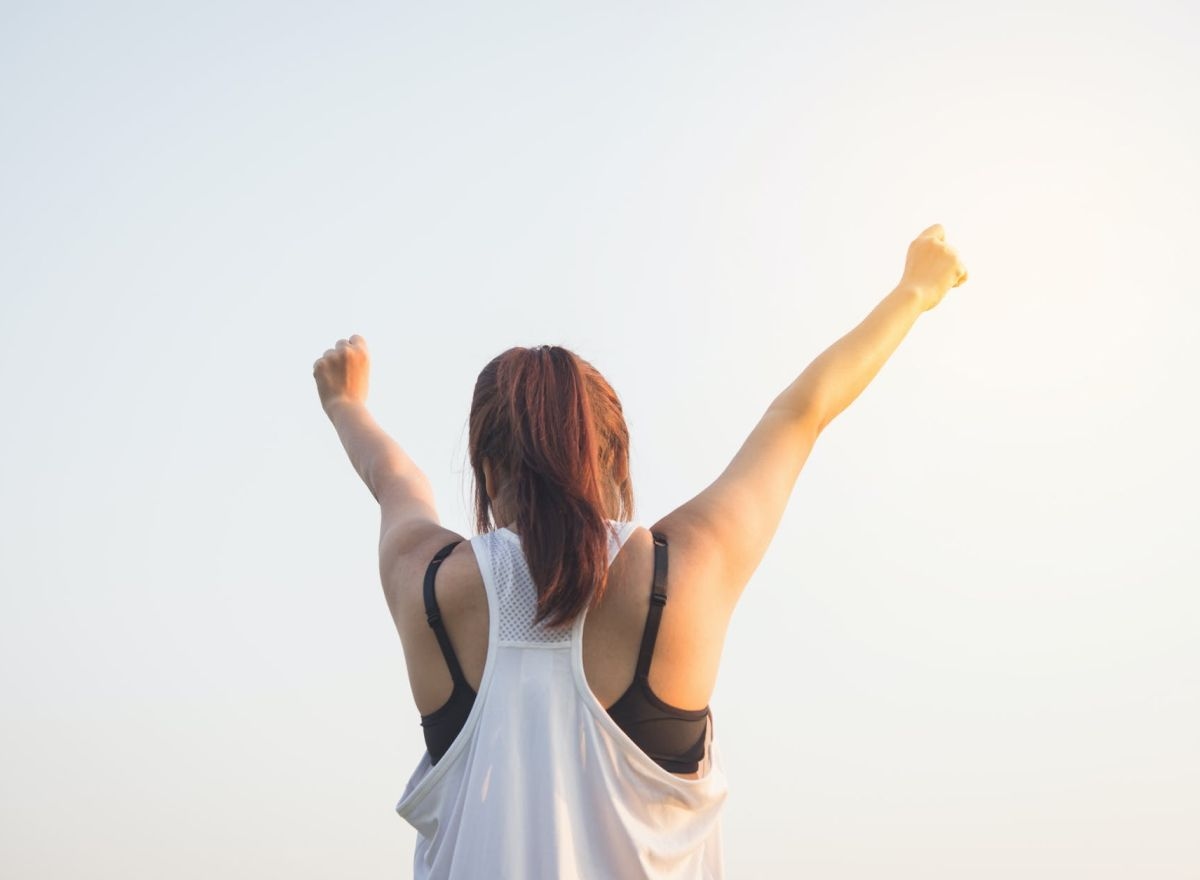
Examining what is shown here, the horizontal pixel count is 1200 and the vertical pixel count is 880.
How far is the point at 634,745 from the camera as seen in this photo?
9.96ft

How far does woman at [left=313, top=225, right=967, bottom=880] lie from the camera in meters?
3.05

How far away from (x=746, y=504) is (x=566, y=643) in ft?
1.80

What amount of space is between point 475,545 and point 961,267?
1.80m

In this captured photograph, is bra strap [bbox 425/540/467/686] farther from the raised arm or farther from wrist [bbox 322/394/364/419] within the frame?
wrist [bbox 322/394/364/419]

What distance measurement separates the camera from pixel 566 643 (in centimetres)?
306

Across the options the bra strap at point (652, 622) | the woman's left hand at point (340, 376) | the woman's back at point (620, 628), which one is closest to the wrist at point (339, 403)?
the woman's left hand at point (340, 376)

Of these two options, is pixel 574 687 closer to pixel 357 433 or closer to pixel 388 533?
pixel 388 533

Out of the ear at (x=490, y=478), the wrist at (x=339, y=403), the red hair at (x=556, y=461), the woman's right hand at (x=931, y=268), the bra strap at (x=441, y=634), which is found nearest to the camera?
the red hair at (x=556, y=461)

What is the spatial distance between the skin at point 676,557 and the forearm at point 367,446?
10 mm

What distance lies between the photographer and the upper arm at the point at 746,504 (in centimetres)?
318

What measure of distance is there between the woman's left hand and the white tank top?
130cm

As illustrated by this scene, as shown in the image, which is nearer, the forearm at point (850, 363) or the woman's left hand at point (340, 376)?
the forearm at point (850, 363)

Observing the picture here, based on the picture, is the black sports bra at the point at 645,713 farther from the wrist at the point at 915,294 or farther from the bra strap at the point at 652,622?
the wrist at the point at 915,294

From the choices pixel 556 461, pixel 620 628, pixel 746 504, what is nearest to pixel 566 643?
pixel 620 628
